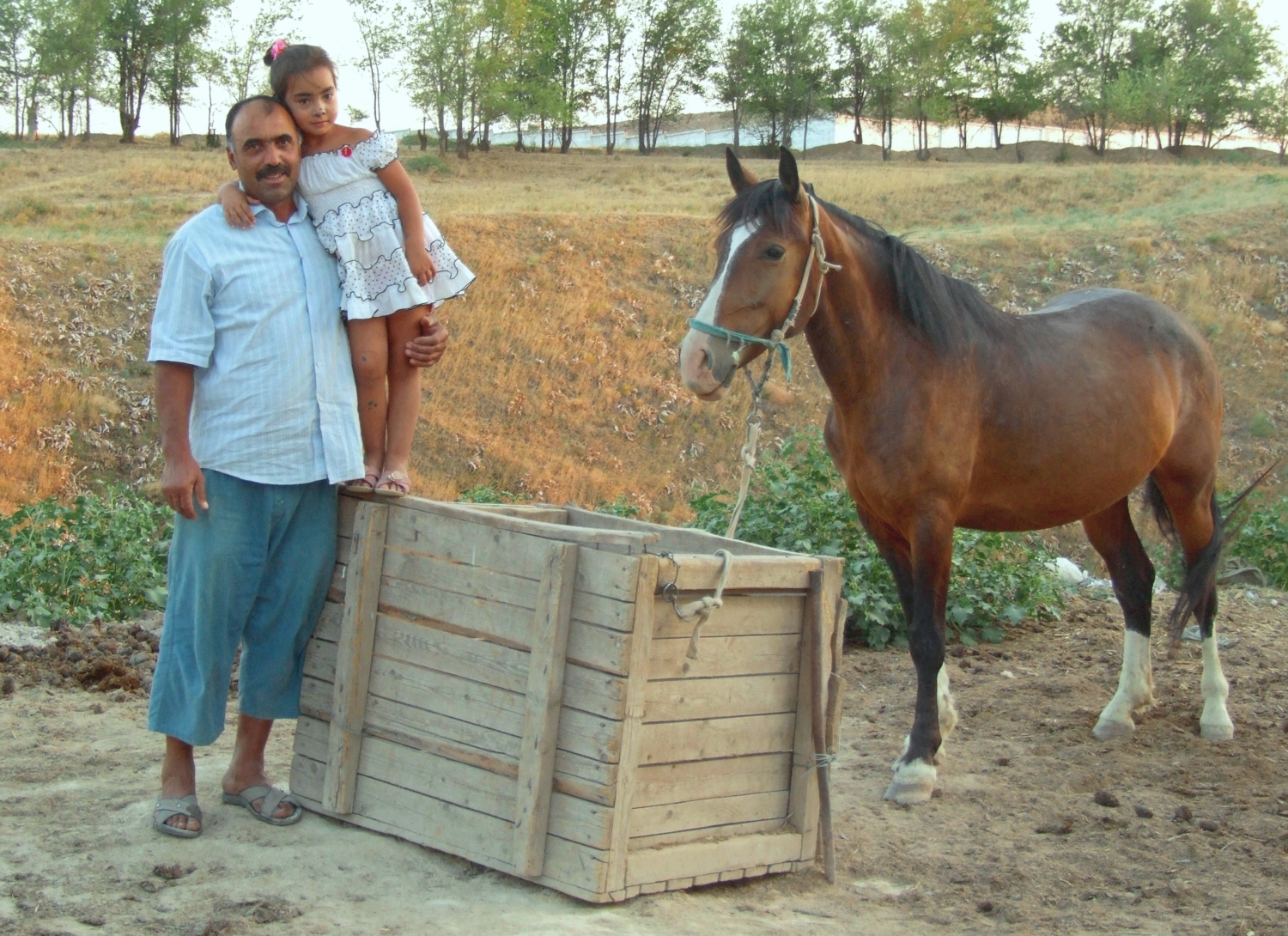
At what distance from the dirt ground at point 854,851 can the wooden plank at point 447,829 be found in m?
0.05

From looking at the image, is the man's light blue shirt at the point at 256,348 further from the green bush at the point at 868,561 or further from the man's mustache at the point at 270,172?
the green bush at the point at 868,561

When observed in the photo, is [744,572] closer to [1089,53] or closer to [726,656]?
[726,656]

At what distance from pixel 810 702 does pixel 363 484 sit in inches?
64.5

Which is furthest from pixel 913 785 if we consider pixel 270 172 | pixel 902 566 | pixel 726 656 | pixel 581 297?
pixel 581 297

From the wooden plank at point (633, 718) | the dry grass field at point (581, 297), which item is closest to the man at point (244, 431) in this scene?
the wooden plank at point (633, 718)

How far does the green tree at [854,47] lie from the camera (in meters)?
60.8

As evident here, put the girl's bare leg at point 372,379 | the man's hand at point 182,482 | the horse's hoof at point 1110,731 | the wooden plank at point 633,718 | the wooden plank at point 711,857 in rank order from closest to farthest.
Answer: the wooden plank at point 633,718 → the wooden plank at point 711,857 → the man's hand at point 182,482 → the girl's bare leg at point 372,379 → the horse's hoof at point 1110,731

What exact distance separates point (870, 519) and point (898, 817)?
51.4 inches

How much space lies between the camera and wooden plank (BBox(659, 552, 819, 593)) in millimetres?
3270

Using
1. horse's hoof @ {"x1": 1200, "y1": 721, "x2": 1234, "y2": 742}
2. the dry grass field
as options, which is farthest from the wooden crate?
the dry grass field

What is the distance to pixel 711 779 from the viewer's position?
11.5ft

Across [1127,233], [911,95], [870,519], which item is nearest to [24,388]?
[870,519]

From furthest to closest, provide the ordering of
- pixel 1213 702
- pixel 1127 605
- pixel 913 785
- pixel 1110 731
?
pixel 1127 605 → pixel 1213 702 → pixel 1110 731 → pixel 913 785

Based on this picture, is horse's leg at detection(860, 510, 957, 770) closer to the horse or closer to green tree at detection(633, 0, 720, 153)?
the horse
